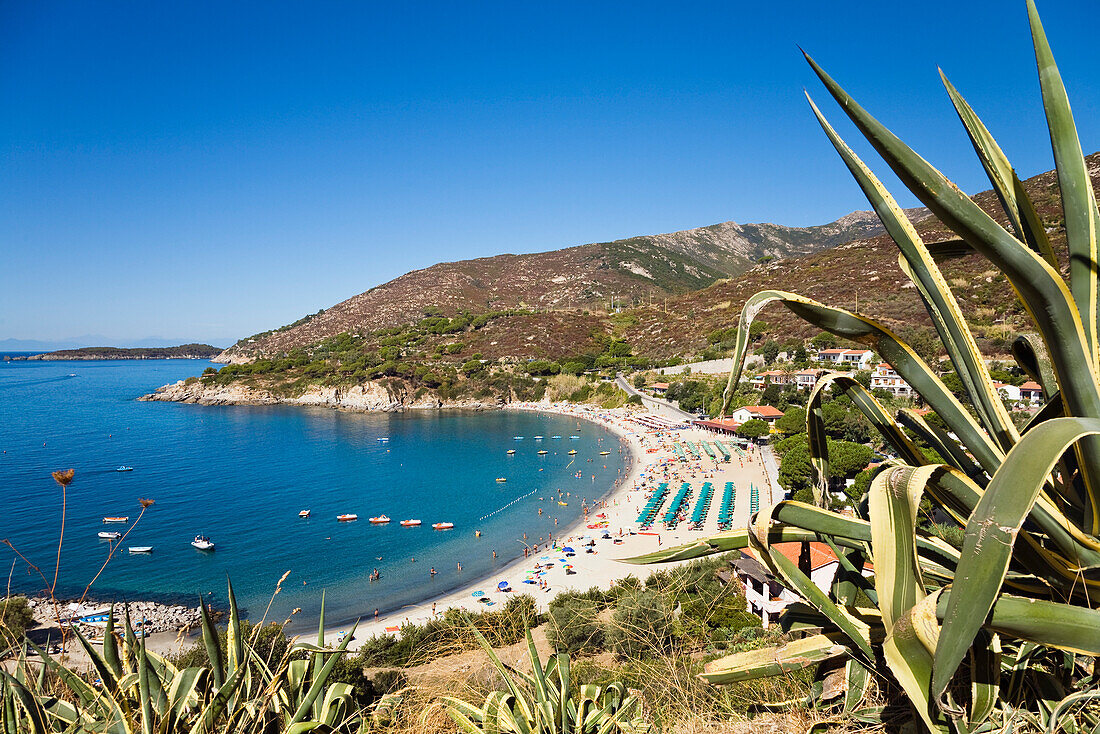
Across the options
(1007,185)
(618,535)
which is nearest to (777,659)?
(1007,185)

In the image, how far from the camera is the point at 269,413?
54812 millimetres

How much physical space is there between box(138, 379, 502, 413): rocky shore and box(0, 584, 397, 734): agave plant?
52279mm

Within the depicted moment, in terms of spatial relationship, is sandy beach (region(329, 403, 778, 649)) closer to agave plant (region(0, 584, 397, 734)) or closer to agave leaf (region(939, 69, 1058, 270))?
agave plant (region(0, 584, 397, 734))

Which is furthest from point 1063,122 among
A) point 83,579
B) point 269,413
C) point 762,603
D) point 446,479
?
point 269,413

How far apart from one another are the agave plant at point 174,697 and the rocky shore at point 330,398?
2058 inches

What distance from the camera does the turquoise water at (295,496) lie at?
19.2 meters

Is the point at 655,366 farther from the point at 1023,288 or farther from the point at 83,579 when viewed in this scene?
the point at 1023,288

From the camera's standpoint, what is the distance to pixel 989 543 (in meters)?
0.85

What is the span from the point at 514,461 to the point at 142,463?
23066mm

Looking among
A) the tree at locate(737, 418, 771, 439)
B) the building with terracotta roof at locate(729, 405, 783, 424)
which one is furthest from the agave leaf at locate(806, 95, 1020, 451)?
the building with terracotta roof at locate(729, 405, 783, 424)

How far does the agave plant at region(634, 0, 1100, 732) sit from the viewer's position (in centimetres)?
92

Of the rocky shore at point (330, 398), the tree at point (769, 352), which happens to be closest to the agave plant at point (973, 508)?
the tree at point (769, 352)

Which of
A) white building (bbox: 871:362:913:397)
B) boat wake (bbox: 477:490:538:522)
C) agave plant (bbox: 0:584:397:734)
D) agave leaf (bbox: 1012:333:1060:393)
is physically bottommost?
boat wake (bbox: 477:490:538:522)

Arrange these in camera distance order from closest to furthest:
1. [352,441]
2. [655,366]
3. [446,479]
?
[446,479] < [352,441] < [655,366]
